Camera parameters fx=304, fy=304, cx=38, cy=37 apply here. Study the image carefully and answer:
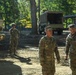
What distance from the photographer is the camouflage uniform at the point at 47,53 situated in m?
7.34

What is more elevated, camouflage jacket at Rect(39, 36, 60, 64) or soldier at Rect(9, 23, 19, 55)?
camouflage jacket at Rect(39, 36, 60, 64)

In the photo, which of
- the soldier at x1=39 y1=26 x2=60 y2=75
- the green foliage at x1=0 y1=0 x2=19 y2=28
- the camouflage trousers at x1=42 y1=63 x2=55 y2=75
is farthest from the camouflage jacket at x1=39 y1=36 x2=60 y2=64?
the green foliage at x1=0 y1=0 x2=19 y2=28

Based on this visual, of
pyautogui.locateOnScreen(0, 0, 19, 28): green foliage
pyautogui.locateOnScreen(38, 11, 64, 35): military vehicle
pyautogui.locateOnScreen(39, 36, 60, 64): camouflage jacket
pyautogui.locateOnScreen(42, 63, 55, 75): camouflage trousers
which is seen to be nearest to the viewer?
pyautogui.locateOnScreen(39, 36, 60, 64): camouflage jacket

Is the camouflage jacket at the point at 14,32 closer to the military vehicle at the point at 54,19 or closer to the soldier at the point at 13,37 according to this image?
the soldier at the point at 13,37

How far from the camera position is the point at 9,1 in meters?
63.8

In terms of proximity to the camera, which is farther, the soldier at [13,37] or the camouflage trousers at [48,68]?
the soldier at [13,37]

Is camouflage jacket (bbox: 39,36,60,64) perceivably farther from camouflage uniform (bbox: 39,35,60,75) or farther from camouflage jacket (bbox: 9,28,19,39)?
camouflage jacket (bbox: 9,28,19,39)

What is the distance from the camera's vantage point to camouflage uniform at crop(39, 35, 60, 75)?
7340 millimetres

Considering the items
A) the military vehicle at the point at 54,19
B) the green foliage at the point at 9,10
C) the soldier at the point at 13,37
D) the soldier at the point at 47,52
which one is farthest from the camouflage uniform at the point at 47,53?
the green foliage at the point at 9,10

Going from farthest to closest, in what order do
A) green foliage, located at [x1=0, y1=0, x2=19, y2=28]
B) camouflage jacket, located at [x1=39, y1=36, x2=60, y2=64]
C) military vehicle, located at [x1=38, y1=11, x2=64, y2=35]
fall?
green foliage, located at [x1=0, y1=0, x2=19, y2=28], military vehicle, located at [x1=38, y1=11, x2=64, y2=35], camouflage jacket, located at [x1=39, y1=36, x2=60, y2=64]

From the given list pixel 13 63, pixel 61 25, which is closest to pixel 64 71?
pixel 13 63

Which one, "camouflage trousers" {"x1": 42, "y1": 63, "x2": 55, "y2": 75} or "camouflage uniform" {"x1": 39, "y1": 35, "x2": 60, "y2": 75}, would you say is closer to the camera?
"camouflage uniform" {"x1": 39, "y1": 35, "x2": 60, "y2": 75}

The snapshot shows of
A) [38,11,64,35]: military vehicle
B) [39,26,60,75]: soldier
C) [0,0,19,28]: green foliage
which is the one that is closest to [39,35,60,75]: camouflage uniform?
[39,26,60,75]: soldier

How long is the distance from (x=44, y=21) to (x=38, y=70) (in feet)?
91.9
